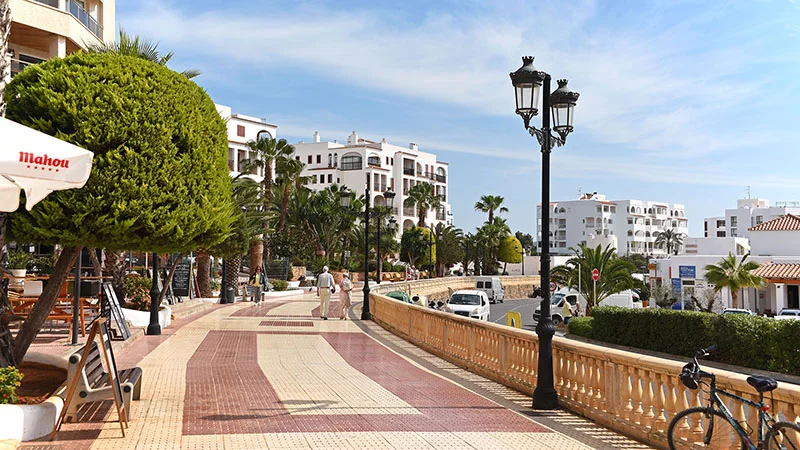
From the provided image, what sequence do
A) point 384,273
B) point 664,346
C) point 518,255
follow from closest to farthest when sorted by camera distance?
point 664,346, point 384,273, point 518,255

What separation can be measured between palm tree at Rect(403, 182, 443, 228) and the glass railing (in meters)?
69.8

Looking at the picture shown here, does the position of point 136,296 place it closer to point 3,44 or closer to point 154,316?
point 154,316

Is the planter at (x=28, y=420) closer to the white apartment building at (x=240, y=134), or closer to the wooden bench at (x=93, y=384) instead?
the wooden bench at (x=93, y=384)

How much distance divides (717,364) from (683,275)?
31.2 meters

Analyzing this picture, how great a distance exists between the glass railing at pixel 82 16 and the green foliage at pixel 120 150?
22.2 meters

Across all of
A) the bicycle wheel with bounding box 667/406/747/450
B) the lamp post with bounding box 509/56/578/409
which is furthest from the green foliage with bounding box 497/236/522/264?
the bicycle wheel with bounding box 667/406/747/450

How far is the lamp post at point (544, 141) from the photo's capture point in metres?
10.5

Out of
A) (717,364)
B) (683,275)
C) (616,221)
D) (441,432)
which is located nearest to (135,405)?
(441,432)

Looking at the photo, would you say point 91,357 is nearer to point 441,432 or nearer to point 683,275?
point 441,432

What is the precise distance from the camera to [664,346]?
28.7 meters

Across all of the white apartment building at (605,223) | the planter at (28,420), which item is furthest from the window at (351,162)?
the planter at (28,420)

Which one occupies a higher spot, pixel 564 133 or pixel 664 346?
pixel 564 133

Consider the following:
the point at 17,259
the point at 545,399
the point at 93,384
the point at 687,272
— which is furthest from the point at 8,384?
the point at 687,272

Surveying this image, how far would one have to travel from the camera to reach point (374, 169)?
104 metres
